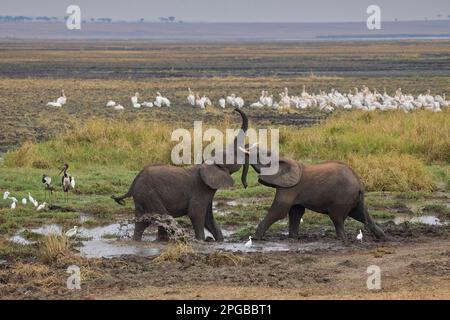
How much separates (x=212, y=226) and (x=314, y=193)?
133cm

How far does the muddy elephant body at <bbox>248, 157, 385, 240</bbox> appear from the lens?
13.2m

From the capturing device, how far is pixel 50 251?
11648 millimetres

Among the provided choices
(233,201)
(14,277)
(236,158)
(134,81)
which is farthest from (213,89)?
(14,277)

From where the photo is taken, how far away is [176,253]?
38.4 ft

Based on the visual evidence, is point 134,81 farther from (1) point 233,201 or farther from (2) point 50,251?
(2) point 50,251

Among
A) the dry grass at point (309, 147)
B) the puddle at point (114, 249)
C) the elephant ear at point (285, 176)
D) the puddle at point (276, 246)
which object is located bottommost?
the puddle at point (276, 246)

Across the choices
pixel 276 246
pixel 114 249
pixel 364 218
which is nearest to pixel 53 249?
pixel 114 249

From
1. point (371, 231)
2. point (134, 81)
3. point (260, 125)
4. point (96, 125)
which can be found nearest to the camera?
point (371, 231)

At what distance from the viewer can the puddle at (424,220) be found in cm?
1456

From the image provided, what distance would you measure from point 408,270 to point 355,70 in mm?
49828

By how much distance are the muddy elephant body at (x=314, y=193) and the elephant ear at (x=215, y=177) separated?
0.48m

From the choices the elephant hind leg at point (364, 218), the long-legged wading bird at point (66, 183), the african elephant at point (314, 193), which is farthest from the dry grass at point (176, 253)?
the long-legged wading bird at point (66, 183)

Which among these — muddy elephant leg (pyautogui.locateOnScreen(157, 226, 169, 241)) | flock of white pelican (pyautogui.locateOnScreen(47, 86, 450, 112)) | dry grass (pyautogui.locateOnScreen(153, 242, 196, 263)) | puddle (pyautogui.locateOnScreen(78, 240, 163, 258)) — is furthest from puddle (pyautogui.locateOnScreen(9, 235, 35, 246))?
flock of white pelican (pyautogui.locateOnScreen(47, 86, 450, 112))

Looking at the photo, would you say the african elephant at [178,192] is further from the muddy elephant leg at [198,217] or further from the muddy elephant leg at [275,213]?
the muddy elephant leg at [275,213]
